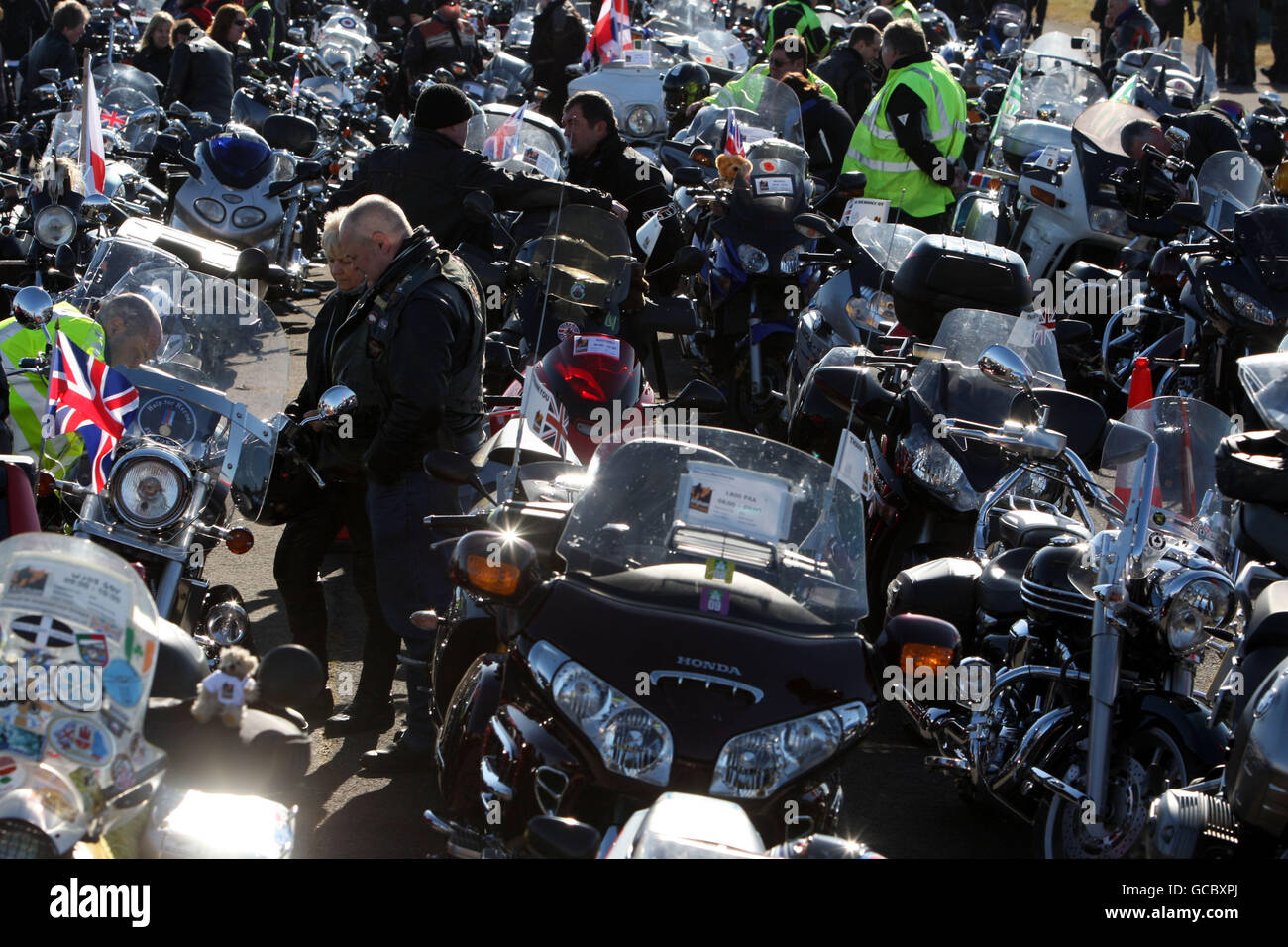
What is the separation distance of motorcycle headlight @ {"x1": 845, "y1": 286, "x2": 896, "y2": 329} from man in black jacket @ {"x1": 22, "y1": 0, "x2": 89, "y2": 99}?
30.8 feet

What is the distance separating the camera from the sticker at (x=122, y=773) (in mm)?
2865

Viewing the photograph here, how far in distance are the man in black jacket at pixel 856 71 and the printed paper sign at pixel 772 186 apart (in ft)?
13.9

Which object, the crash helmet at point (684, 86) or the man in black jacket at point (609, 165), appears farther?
the crash helmet at point (684, 86)

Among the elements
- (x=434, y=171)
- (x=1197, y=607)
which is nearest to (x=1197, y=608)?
(x=1197, y=607)

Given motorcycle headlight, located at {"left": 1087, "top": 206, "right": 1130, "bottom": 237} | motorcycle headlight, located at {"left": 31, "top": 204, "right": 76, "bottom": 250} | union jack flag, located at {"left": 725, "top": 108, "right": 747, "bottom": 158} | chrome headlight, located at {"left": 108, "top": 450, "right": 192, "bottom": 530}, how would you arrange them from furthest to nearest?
1. motorcycle headlight, located at {"left": 1087, "top": 206, "right": 1130, "bottom": 237}
2. union jack flag, located at {"left": 725, "top": 108, "right": 747, "bottom": 158}
3. motorcycle headlight, located at {"left": 31, "top": 204, "right": 76, "bottom": 250}
4. chrome headlight, located at {"left": 108, "top": 450, "right": 192, "bottom": 530}

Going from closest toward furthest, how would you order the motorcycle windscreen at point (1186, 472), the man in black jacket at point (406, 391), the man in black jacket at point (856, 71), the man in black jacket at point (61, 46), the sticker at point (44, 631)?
the sticker at point (44, 631) → the motorcycle windscreen at point (1186, 472) → the man in black jacket at point (406, 391) → the man in black jacket at point (856, 71) → the man in black jacket at point (61, 46)

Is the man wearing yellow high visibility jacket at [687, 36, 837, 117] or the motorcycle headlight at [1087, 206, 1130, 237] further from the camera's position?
the man wearing yellow high visibility jacket at [687, 36, 837, 117]

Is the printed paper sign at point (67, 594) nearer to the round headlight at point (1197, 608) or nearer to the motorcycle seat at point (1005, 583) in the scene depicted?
the round headlight at point (1197, 608)

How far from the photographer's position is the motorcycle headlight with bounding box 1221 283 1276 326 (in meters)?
8.02

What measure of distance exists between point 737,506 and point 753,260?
5.23m

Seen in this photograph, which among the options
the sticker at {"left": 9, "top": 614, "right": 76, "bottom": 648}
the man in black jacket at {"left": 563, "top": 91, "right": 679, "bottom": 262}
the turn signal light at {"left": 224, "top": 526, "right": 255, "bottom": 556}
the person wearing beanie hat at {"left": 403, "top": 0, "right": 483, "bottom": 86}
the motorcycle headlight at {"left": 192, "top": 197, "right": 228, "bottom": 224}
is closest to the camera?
the sticker at {"left": 9, "top": 614, "right": 76, "bottom": 648}

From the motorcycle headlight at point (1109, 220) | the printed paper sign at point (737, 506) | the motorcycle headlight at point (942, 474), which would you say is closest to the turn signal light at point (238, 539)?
the printed paper sign at point (737, 506)

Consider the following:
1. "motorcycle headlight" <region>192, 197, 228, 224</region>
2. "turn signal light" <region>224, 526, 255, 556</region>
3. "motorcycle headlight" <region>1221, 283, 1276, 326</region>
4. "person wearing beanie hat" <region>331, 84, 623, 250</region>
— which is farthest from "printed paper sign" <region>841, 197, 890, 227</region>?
"motorcycle headlight" <region>192, 197, 228, 224</region>

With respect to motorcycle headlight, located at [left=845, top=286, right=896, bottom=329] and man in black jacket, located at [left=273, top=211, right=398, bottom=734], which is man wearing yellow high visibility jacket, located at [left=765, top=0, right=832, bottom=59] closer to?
motorcycle headlight, located at [left=845, top=286, right=896, bottom=329]
